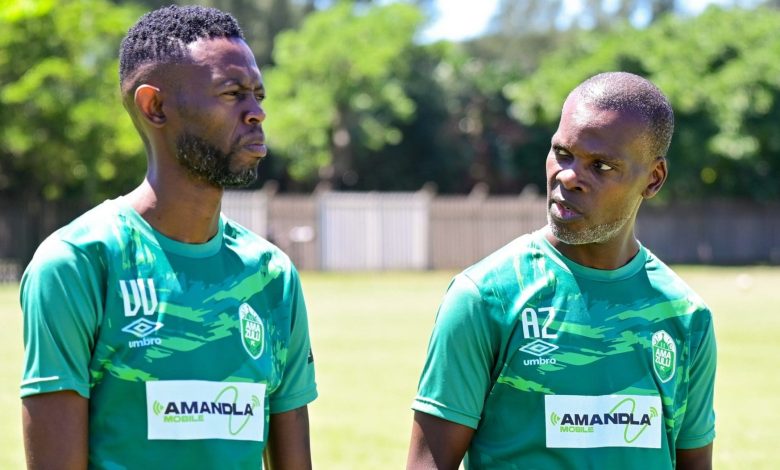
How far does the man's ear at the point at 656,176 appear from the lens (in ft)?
12.3

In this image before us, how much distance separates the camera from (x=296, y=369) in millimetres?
3506

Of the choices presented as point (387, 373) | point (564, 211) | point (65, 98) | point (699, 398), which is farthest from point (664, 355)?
point (65, 98)

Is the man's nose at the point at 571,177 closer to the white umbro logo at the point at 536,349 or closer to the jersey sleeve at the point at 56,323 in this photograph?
the white umbro logo at the point at 536,349

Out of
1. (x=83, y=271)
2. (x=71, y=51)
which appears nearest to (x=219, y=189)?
(x=83, y=271)

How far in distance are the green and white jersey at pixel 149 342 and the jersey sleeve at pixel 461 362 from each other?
49 cm

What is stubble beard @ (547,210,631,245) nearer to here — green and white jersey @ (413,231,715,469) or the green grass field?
green and white jersey @ (413,231,715,469)

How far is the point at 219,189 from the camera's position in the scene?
3.38 metres

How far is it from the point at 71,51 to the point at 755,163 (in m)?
25.9

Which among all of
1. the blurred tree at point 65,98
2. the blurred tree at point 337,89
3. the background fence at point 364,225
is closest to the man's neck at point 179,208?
the blurred tree at point 65,98

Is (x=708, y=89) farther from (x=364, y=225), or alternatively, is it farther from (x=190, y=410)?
(x=190, y=410)

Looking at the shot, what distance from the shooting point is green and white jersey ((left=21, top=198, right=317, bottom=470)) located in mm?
3039

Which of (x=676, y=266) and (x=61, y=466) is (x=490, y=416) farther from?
(x=676, y=266)

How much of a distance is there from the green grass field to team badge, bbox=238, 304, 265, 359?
558 centimetres

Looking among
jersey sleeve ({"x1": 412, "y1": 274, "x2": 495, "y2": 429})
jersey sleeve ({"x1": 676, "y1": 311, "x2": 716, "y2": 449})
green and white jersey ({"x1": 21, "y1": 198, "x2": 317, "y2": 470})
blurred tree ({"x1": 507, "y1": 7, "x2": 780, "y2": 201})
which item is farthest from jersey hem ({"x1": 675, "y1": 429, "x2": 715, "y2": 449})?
blurred tree ({"x1": 507, "y1": 7, "x2": 780, "y2": 201})
